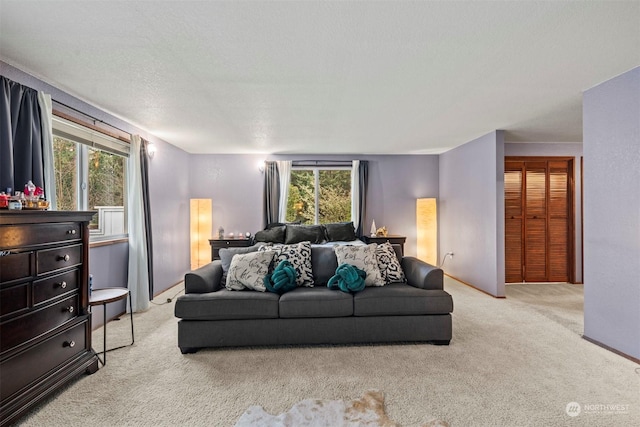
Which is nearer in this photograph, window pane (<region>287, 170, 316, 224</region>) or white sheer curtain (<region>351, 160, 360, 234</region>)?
white sheer curtain (<region>351, 160, 360, 234</region>)

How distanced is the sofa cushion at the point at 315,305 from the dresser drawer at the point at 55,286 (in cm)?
159

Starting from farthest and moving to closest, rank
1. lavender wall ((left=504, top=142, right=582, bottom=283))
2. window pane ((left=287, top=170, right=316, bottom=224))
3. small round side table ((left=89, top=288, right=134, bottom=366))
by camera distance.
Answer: window pane ((left=287, top=170, right=316, bottom=224)), lavender wall ((left=504, top=142, right=582, bottom=283)), small round side table ((left=89, top=288, right=134, bottom=366))

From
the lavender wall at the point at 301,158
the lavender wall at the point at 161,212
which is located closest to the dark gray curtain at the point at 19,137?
the lavender wall at the point at 161,212

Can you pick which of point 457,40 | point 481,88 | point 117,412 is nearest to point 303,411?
→ point 117,412

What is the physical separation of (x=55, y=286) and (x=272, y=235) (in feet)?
11.8

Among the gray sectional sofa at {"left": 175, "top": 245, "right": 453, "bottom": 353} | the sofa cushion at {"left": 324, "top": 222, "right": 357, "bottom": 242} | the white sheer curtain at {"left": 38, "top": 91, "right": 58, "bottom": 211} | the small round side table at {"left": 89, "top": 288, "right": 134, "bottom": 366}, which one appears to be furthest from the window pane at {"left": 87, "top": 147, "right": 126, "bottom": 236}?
the sofa cushion at {"left": 324, "top": 222, "right": 357, "bottom": 242}

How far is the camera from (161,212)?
15.9 feet

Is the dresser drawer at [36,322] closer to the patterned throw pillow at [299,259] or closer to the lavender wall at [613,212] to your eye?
the patterned throw pillow at [299,259]

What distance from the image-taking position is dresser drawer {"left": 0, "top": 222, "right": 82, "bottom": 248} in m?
1.80

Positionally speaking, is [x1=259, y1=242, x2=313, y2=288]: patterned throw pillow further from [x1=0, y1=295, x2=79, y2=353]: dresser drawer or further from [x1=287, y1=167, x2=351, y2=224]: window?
[x1=287, y1=167, x2=351, y2=224]: window

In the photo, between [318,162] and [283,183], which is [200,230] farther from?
[318,162]

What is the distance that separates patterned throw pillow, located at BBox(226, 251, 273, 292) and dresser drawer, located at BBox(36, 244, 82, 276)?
1.22 metres

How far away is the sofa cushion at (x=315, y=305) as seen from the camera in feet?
9.11

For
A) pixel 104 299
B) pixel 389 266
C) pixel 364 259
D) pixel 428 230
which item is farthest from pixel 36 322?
pixel 428 230
